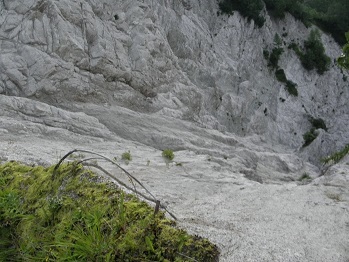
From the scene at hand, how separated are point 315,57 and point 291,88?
6.55 metres

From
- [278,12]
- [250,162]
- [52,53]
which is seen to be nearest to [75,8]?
[52,53]

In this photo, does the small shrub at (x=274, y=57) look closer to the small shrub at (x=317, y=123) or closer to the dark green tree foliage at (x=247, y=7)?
the dark green tree foliage at (x=247, y=7)

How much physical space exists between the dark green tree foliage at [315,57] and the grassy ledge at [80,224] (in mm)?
40356

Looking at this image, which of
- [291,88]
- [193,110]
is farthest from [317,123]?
[193,110]

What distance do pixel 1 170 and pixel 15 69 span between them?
15946mm

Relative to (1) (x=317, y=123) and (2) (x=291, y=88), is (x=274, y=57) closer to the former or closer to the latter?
(2) (x=291, y=88)

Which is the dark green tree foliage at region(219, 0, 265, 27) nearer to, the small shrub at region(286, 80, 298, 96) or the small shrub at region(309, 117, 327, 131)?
the small shrub at region(286, 80, 298, 96)

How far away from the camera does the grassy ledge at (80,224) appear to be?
386 centimetres

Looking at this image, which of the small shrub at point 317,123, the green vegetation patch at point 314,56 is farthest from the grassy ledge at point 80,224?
the green vegetation patch at point 314,56

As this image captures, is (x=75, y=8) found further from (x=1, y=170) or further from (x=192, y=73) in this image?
(x=1, y=170)

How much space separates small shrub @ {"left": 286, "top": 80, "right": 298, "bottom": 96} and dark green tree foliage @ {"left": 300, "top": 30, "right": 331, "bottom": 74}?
13.7 feet

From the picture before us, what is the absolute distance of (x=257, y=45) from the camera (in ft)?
127

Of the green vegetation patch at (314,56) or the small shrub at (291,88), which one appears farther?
the green vegetation patch at (314,56)

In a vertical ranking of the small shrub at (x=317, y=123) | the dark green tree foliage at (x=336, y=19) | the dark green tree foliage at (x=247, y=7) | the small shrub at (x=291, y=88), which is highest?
the dark green tree foliage at (x=336, y=19)
